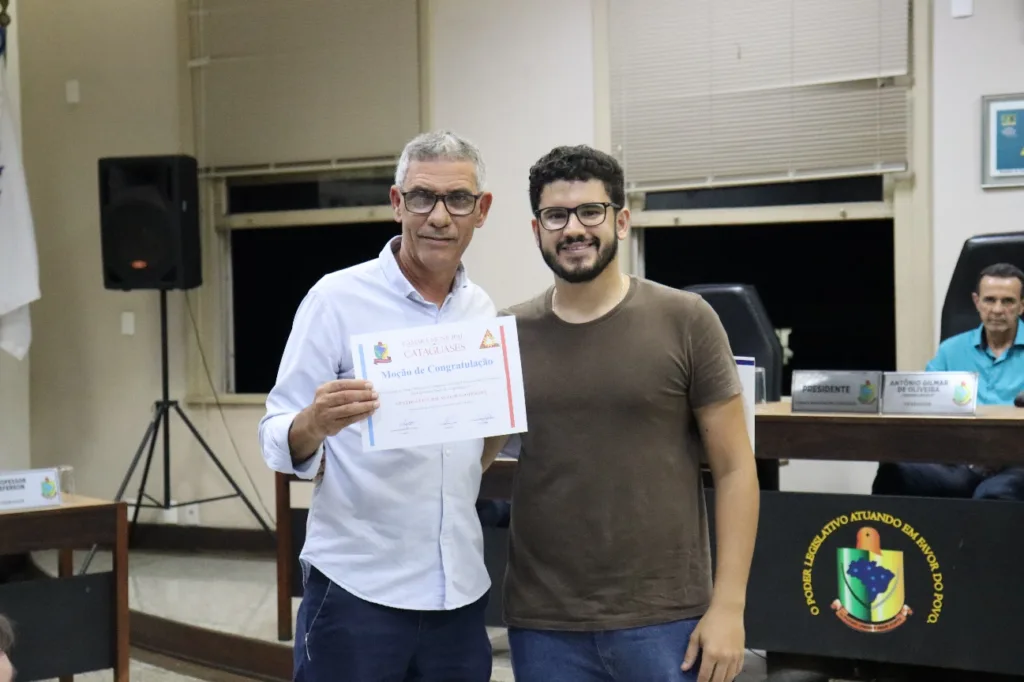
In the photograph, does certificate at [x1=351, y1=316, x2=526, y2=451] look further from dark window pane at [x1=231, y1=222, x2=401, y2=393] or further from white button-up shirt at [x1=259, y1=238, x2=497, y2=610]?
dark window pane at [x1=231, y1=222, x2=401, y2=393]

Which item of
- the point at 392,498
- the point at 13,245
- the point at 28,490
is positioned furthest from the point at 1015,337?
the point at 13,245

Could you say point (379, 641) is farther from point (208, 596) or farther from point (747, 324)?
point (208, 596)

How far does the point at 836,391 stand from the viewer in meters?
3.12

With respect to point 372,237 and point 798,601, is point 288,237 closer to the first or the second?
point 372,237

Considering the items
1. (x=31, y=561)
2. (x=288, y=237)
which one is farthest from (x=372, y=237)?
(x=31, y=561)

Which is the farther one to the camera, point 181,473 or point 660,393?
point 181,473

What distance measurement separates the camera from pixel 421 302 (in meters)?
1.68

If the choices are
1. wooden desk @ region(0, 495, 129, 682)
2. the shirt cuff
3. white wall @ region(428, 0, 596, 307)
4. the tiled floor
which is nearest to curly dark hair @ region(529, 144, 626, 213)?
the shirt cuff

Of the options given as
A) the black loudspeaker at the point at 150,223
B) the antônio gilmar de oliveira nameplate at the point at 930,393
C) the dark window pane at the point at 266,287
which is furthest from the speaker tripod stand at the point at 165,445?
the antônio gilmar de oliveira nameplate at the point at 930,393

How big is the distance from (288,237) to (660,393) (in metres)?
4.47

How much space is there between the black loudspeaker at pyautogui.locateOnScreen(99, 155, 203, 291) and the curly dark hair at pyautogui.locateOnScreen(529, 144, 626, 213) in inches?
148

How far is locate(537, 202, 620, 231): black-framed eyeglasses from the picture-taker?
1526 millimetres

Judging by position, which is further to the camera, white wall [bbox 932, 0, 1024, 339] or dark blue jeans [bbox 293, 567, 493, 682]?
white wall [bbox 932, 0, 1024, 339]

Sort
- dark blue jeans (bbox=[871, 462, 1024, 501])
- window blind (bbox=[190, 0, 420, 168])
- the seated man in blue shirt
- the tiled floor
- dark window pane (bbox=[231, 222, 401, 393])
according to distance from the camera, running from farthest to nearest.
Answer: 1. dark window pane (bbox=[231, 222, 401, 393])
2. window blind (bbox=[190, 0, 420, 168])
3. the tiled floor
4. the seated man in blue shirt
5. dark blue jeans (bbox=[871, 462, 1024, 501])
